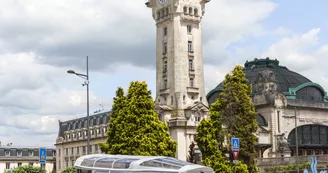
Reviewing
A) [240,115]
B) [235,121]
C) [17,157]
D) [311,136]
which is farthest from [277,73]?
[17,157]

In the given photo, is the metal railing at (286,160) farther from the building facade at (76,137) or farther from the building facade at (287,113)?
the building facade at (76,137)

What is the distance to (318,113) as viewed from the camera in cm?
9894

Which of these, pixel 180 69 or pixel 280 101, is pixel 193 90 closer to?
pixel 180 69

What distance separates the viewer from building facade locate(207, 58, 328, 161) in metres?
92.8

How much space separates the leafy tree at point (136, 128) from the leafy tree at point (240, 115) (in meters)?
8.50

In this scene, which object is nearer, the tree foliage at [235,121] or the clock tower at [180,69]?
the tree foliage at [235,121]

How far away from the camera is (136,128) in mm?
65188

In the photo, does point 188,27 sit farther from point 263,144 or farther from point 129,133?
Answer: point 129,133

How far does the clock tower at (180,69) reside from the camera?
95.2 meters

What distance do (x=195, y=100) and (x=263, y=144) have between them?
552 inches

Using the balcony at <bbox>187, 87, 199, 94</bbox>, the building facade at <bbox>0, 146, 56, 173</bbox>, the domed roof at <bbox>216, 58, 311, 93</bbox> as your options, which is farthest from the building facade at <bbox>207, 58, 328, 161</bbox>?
the building facade at <bbox>0, 146, 56, 173</bbox>

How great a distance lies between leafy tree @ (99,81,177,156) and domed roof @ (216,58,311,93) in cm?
3713

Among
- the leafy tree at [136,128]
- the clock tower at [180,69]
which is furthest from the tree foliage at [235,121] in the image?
the clock tower at [180,69]

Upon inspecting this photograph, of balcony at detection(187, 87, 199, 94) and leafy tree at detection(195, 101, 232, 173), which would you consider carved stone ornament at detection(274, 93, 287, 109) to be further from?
leafy tree at detection(195, 101, 232, 173)
